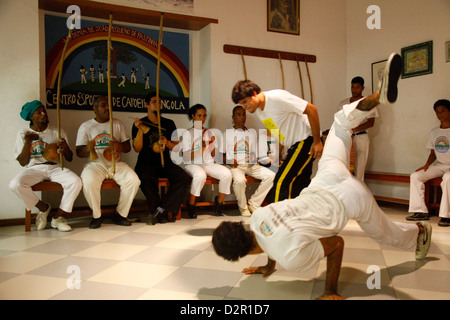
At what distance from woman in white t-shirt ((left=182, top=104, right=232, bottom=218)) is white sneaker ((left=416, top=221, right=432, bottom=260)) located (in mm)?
2536

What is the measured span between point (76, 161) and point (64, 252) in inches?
82.4

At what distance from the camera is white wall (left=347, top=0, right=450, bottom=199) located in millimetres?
5086

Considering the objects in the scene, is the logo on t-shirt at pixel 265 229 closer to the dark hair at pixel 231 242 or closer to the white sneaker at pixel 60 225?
the dark hair at pixel 231 242

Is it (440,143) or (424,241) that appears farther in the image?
(440,143)

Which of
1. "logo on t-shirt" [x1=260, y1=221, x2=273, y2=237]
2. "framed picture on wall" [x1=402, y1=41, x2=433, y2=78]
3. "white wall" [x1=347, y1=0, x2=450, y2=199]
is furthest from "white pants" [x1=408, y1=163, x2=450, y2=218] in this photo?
"logo on t-shirt" [x1=260, y1=221, x2=273, y2=237]

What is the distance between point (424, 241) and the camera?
2.81 meters

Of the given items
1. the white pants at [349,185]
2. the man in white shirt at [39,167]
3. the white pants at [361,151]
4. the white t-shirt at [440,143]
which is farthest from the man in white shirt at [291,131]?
the white pants at [361,151]

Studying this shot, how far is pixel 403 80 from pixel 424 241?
11.6ft

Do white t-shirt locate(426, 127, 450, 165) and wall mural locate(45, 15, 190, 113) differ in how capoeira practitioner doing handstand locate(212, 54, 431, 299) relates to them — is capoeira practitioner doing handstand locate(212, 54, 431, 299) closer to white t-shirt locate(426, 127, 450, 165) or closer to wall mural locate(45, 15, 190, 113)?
white t-shirt locate(426, 127, 450, 165)

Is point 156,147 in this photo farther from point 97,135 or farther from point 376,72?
point 376,72

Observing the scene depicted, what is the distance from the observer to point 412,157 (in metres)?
5.43

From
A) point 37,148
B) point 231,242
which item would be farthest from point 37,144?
point 231,242

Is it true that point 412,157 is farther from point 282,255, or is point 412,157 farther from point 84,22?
point 84,22

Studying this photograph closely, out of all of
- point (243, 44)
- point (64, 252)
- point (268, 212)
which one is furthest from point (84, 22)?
point (268, 212)
